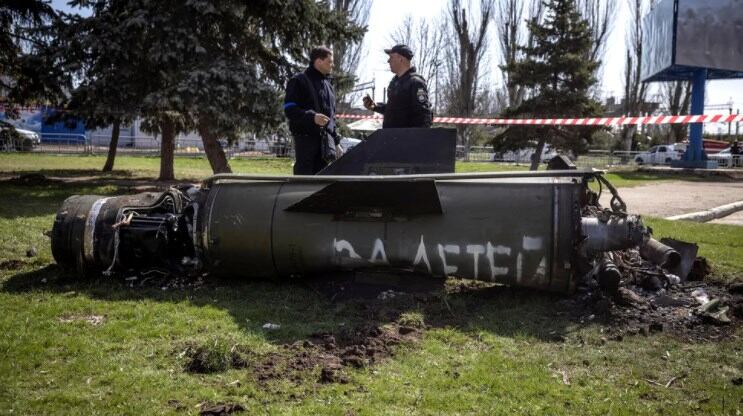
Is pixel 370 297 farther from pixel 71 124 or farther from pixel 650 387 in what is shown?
pixel 71 124

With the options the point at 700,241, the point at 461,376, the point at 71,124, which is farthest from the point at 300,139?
the point at 71,124

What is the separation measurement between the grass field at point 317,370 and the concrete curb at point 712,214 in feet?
20.8

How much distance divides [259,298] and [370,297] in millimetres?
901

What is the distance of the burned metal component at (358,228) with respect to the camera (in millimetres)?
4441

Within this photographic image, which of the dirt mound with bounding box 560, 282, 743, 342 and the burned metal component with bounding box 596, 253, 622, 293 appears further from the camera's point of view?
the burned metal component with bounding box 596, 253, 622, 293

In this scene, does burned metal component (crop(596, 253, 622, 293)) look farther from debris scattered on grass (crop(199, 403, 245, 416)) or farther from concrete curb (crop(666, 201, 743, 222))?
concrete curb (crop(666, 201, 743, 222))

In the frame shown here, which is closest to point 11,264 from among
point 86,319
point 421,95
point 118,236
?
point 118,236

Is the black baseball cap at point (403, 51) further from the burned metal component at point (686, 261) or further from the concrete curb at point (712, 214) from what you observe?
the concrete curb at point (712, 214)

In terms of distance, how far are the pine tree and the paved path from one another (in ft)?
21.3

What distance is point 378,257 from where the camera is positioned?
470 cm

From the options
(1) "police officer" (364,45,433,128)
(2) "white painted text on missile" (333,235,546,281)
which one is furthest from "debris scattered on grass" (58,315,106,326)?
(1) "police officer" (364,45,433,128)

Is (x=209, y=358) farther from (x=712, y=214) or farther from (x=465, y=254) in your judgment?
(x=712, y=214)

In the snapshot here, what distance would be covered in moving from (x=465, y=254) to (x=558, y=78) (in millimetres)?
20913

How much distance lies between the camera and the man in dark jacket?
591 cm
